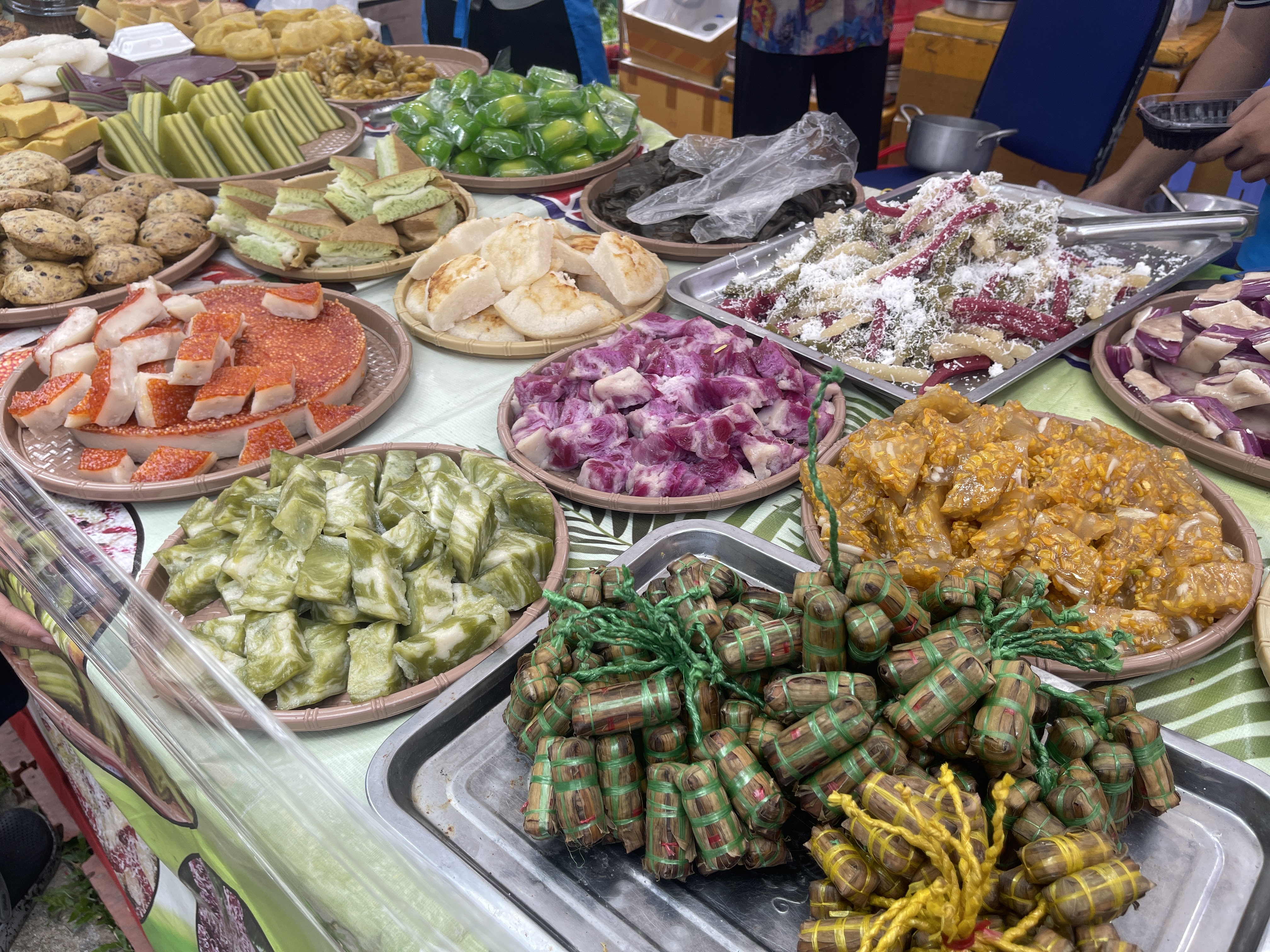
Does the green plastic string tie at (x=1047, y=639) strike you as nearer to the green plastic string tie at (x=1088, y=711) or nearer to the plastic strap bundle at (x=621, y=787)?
the green plastic string tie at (x=1088, y=711)

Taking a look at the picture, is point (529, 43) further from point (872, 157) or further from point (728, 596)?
point (728, 596)

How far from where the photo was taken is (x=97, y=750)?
161 cm

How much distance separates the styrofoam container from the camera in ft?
13.5

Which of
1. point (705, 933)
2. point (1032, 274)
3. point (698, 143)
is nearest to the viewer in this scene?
point (705, 933)

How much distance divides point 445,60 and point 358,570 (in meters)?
3.97

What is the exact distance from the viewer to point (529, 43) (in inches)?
186

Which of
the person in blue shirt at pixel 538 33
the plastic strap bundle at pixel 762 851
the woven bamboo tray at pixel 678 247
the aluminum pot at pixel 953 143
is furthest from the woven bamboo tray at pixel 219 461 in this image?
the person in blue shirt at pixel 538 33

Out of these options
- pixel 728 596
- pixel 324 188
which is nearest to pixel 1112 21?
pixel 324 188

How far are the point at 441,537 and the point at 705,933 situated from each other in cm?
85

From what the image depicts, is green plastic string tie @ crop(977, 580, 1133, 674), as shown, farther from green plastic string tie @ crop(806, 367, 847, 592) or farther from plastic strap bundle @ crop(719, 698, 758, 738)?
plastic strap bundle @ crop(719, 698, 758, 738)

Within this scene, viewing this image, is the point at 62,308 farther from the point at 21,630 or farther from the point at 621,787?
the point at 621,787

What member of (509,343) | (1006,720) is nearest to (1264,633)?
(1006,720)

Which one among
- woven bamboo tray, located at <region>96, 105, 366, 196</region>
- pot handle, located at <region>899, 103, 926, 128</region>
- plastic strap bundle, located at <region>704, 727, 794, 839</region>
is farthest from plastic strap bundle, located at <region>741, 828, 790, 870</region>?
pot handle, located at <region>899, 103, 926, 128</region>

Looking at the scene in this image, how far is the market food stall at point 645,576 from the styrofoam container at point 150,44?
171 cm
